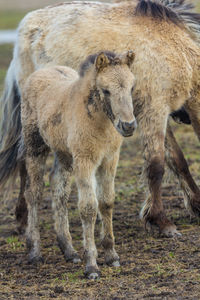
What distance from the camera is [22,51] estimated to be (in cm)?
741

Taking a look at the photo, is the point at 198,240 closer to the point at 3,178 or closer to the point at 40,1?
the point at 3,178

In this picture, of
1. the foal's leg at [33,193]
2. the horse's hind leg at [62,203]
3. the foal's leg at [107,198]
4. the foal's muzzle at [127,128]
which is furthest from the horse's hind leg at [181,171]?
the foal's muzzle at [127,128]

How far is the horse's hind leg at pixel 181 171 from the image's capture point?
7.01 m

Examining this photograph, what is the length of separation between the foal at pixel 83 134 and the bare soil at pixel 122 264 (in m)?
0.19

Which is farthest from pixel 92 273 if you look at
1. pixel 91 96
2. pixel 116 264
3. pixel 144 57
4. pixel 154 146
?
pixel 144 57

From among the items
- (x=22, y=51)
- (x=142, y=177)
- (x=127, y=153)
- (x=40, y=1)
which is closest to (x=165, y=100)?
(x=142, y=177)

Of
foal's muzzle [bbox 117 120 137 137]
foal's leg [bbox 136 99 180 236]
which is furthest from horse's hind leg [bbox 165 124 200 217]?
foal's muzzle [bbox 117 120 137 137]

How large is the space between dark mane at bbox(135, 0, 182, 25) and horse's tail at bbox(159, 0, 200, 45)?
0.40 feet

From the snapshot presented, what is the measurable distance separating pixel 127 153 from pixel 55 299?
263 inches

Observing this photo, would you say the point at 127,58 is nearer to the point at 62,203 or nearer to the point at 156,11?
the point at 62,203

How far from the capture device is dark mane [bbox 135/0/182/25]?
6.83 m

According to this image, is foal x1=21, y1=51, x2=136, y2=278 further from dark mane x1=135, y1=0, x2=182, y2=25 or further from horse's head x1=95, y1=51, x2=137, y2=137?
dark mane x1=135, y1=0, x2=182, y2=25

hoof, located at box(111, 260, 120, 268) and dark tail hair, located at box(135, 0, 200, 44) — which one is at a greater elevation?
dark tail hair, located at box(135, 0, 200, 44)

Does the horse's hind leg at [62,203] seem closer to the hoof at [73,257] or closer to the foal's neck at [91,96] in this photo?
the hoof at [73,257]
